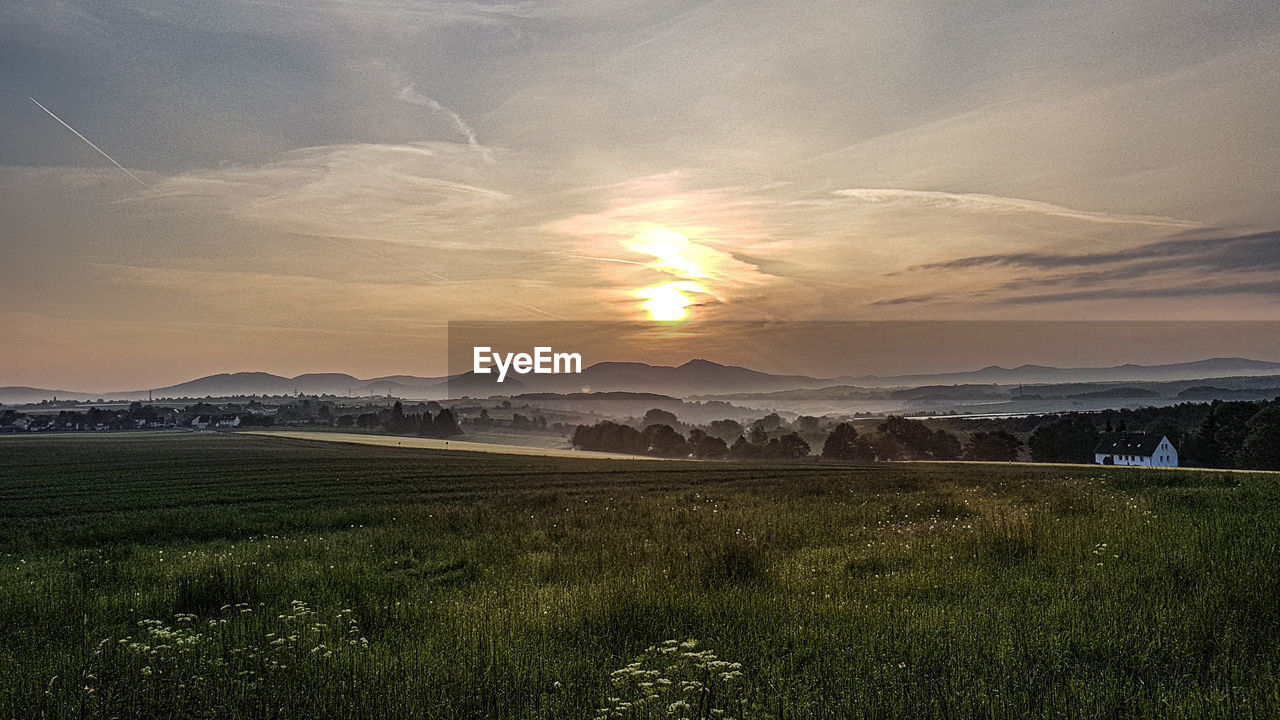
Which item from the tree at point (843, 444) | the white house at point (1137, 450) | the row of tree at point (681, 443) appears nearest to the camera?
the white house at point (1137, 450)

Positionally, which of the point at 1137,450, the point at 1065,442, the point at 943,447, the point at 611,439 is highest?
the point at 1065,442

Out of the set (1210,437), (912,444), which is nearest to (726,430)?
(912,444)

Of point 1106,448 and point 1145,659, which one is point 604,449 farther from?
point 1145,659

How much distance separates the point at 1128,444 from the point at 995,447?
62.0 ft

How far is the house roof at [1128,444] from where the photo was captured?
77312 millimetres

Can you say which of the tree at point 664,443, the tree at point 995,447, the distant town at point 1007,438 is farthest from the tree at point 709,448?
the tree at point 995,447

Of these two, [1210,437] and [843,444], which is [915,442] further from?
[1210,437]

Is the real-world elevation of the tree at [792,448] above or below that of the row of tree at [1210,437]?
below

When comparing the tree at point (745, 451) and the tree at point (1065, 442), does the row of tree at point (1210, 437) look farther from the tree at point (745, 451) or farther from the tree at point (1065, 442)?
the tree at point (745, 451)

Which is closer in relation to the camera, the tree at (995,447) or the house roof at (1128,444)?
the house roof at (1128,444)

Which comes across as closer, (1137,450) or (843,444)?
(1137,450)

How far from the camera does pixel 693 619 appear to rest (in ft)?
27.4

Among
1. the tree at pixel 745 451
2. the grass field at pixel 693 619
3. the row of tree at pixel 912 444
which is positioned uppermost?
the grass field at pixel 693 619

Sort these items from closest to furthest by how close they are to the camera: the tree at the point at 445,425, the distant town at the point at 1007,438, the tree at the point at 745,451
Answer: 1. the distant town at the point at 1007,438
2. the tree at the point at 745,451
3. the tree at the point at 445,425
